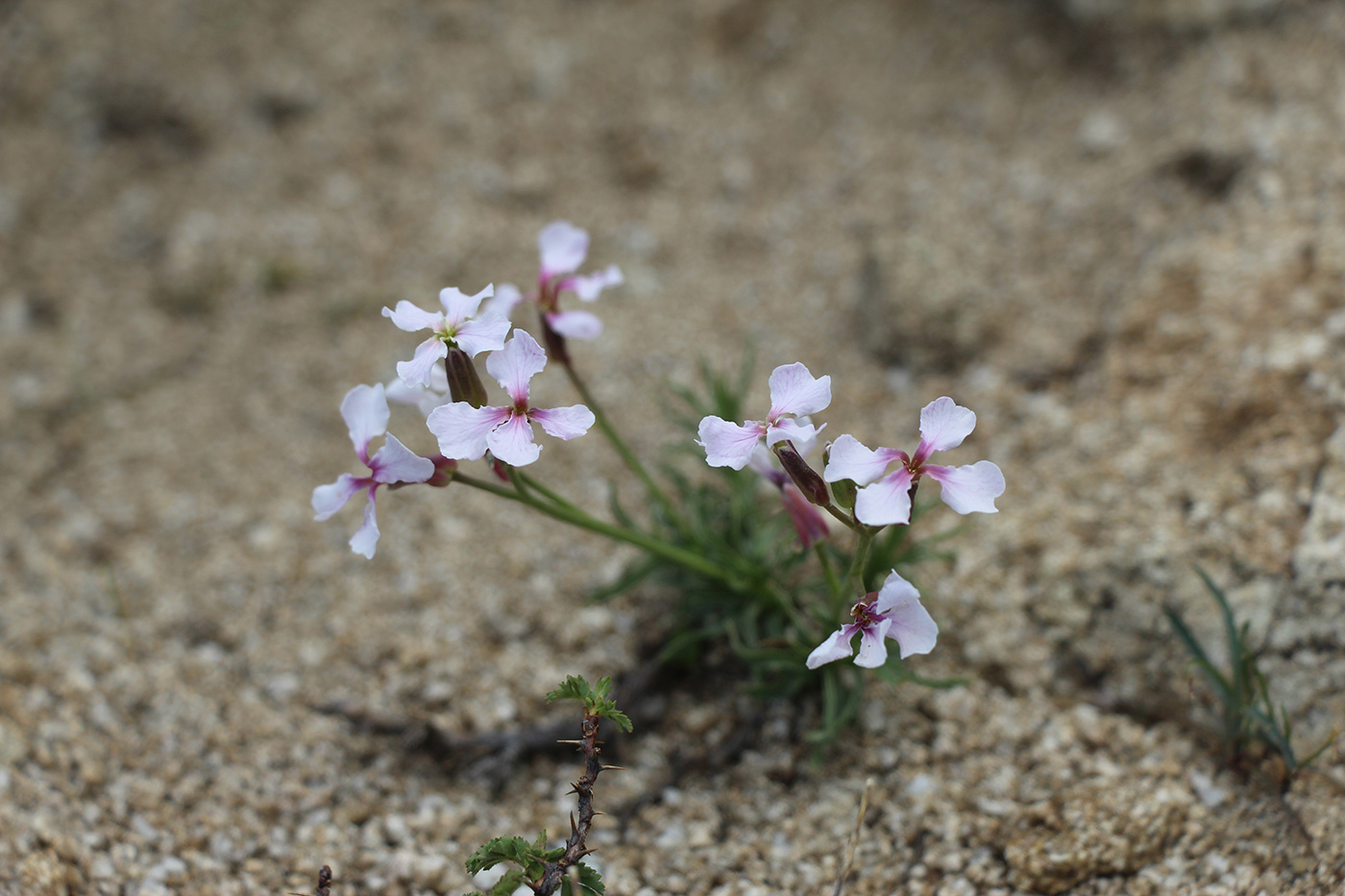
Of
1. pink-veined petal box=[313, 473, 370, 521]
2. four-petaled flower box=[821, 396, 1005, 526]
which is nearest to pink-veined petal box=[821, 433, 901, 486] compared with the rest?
four-petaled flower box=[821, 396, 1005, 526]

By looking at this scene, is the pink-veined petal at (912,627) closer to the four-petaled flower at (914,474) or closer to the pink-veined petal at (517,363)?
the four-petaled flower at (914,474)

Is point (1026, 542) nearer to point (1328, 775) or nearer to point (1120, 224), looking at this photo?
point (1328, 775)

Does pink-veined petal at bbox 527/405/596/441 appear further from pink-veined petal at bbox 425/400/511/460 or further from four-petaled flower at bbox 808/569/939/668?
four-petaled flower at bbox 808/569/939/668

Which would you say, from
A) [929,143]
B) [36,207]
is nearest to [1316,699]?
[929,143]

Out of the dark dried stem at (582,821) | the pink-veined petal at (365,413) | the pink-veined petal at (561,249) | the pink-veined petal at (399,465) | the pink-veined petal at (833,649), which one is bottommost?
the dark dried stem at (582,821)

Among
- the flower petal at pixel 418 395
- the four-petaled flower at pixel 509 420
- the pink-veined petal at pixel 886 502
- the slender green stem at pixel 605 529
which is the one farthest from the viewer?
the flower petal at pixel 418 395

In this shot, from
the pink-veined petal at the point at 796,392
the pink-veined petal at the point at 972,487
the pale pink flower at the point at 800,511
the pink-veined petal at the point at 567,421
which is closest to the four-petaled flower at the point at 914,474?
the pink-veined petal at the point at 972,487

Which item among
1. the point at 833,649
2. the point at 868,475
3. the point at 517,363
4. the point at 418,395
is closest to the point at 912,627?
the point at 833,649
